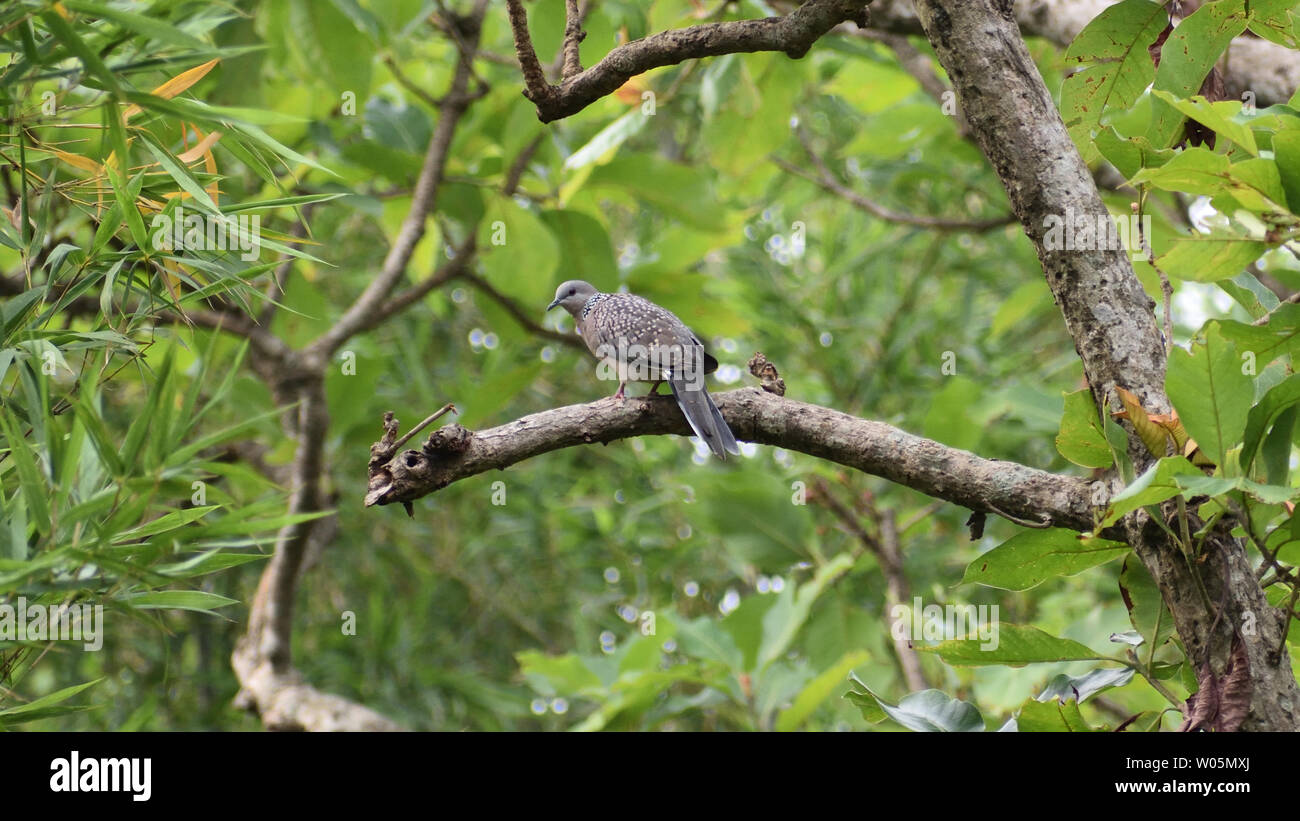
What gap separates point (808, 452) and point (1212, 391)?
48cm

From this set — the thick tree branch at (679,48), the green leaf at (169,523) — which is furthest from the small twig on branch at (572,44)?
the green leaf at (169,523)

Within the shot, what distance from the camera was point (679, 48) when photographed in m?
1.31

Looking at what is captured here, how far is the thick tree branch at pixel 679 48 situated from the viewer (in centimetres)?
127

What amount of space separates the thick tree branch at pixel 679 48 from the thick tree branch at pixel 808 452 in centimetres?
40

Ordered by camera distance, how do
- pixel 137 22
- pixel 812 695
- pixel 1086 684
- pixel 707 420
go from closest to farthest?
1. pixel 137 22
2. pixel 1086 684
3. pixel 707 420
4. pixel 812 695

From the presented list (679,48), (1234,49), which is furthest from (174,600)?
(1234,49)

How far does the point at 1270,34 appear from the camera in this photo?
132 centimetres

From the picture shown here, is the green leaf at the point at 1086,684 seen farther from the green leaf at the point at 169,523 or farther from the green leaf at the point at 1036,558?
the green leaf at the point at 169,523

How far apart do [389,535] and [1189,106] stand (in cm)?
326

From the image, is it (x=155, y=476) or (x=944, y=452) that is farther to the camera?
(x=944, y=452)

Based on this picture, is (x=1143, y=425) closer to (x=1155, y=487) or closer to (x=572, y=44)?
(x=1155, y=487)

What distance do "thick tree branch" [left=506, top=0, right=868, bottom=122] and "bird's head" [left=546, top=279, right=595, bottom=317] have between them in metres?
1.37
